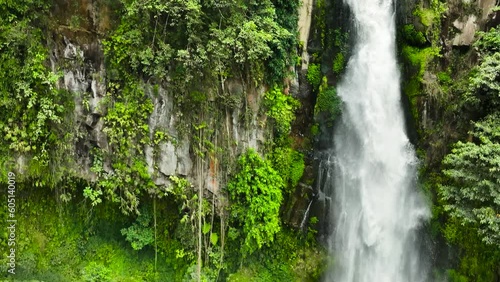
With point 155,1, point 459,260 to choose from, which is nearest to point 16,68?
point 155,1

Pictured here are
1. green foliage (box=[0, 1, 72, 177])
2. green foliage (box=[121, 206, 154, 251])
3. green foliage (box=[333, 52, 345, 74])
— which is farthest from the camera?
green foliage (box=[333, 52, 345, 74])

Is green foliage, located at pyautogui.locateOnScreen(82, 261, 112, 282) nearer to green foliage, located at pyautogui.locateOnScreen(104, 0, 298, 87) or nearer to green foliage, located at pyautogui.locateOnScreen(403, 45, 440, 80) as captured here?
green foliage, located at pyautogui.locateOnScreen(104, 0, 298, 87)

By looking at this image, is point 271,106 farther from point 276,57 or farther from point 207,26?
point 207,26

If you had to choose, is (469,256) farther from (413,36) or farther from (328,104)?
(413,36)

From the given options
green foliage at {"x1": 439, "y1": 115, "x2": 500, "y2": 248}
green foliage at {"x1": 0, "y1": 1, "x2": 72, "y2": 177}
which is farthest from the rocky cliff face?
green foliage at {"x1": 439, "y1": 115, "x2": 500, "y2": 248}

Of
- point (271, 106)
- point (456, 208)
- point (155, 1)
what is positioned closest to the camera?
point (155, 1)

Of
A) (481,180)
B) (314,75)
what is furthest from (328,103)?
(481,180)

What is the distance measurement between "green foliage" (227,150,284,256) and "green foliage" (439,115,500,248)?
3930mm

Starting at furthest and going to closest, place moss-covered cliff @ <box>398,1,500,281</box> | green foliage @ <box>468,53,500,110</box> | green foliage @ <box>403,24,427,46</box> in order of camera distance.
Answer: green foliage @ <box>403,24,427,46</box>, moss-covered cliff @ <box>398,1,500,281</box>, green foliage @ <box>468,53,500,110</box>

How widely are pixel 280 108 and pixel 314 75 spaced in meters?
1.39

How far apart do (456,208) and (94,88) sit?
8375 mm

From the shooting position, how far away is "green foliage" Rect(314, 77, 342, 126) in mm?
9859

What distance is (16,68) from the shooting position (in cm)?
739

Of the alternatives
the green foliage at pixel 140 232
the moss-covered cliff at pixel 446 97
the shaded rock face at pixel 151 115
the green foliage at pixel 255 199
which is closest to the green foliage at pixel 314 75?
the shaded rock face at pixel 151 115
